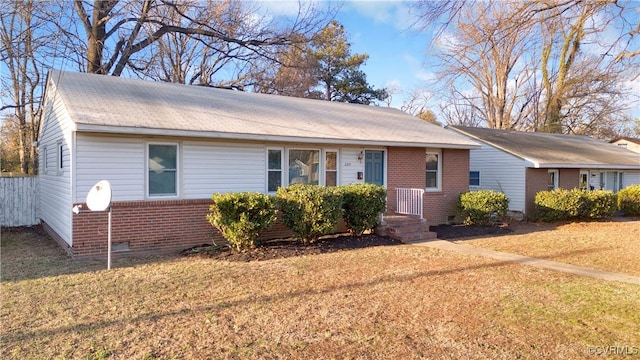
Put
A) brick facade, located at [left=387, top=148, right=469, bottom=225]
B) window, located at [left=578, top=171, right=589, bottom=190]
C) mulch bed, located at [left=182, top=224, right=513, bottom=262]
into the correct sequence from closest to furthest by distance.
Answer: mulch bed, located at [left=182, top=224, right=513, bottom=262], brick facade, located at [left=387, top=148, right=469, bottom=225], window, located at [left=578, top=171, right=589, bottom=190]

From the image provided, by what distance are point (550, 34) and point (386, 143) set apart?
4.73m

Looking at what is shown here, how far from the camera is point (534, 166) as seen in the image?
15.4 metres

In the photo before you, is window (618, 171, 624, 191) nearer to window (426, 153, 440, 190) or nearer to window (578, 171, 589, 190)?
window (578, 171, 589, 190)

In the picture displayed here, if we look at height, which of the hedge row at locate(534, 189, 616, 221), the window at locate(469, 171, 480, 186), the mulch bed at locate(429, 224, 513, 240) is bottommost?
the mulch bed at locate(429, 224, 513, 240)

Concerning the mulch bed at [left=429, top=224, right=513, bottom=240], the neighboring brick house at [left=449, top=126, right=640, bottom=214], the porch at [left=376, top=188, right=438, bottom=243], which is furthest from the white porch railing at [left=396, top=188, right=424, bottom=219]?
the neighboring brick house at [left=449, top=126, right=640, bottom=214]

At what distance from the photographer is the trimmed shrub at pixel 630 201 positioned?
685 inches

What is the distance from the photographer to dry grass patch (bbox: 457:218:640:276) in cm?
830

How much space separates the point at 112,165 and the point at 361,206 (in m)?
5.63

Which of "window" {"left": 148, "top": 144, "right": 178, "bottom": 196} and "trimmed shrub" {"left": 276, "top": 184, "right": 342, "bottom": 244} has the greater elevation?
"window" {"left": 148, "top": 144, "right": 178, "bottom": 196}

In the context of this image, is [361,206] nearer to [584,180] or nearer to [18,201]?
[18,201]

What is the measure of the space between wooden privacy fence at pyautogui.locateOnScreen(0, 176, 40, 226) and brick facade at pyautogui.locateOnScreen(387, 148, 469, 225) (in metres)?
11.5

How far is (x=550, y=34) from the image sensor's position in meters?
8.88

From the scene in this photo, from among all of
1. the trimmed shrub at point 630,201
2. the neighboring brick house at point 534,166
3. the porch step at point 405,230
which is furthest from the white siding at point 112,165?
the trimmed shrub at point 630,201

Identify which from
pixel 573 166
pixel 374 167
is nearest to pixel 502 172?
pixel 573 166
